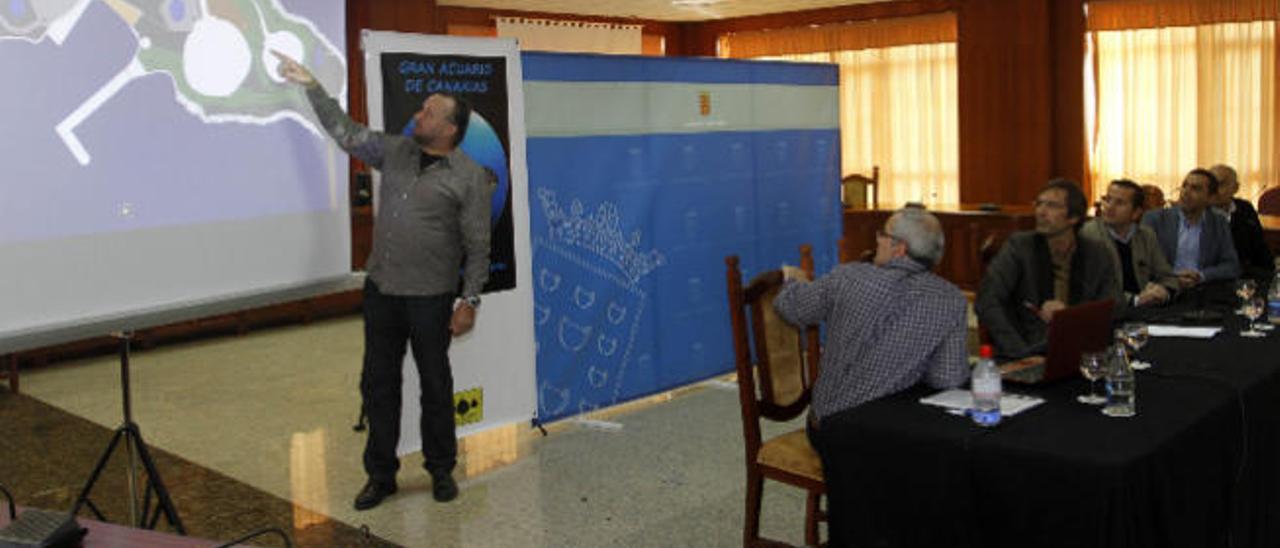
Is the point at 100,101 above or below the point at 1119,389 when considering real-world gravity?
above

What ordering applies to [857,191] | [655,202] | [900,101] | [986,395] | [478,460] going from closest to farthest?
[986,395] < [478,460] < [655,202] < [857,191] < [900,101]

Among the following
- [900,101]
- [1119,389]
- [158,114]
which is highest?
[900,101]

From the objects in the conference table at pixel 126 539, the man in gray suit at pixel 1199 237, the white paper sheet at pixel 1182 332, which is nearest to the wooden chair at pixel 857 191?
the man in gray suit at pixel 1199 237

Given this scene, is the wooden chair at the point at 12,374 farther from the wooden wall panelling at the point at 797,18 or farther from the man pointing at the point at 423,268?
the wooden wall panelling at the point at 797,18

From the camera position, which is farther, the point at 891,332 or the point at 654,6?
the point at 654,6

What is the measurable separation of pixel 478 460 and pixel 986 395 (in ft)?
8.75

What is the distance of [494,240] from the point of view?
4.82 m

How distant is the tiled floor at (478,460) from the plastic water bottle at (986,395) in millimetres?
1265

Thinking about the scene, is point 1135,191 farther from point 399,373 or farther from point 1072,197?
point 399,373

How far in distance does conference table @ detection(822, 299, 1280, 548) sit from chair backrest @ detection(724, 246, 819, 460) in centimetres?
56

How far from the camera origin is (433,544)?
4.02 m

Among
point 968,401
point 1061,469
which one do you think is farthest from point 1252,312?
point 1061,469

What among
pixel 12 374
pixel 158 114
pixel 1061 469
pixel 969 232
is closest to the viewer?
pixel 1061 469

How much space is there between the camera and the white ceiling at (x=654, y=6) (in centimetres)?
1064
